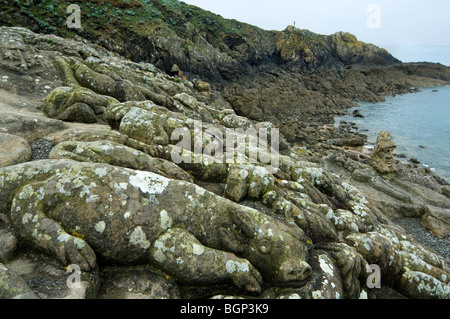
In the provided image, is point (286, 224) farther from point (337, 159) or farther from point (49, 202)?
point (337, 159)

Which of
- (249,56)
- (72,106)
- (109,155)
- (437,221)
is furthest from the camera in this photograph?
(249,56)

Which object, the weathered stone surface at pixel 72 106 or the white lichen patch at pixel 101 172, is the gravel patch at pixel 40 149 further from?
the white lichen patch at pixel 101 172

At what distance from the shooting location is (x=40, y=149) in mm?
11305

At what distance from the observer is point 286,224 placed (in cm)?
1023

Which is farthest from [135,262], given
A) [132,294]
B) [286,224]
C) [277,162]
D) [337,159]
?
[337,159]

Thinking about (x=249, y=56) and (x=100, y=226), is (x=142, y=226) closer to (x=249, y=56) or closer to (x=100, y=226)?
(x=100, y=226)

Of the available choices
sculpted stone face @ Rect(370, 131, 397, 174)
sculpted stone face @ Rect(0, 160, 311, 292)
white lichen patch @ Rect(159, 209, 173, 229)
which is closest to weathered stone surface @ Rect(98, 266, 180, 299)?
sculpted stone face @ Rect(0, 160, 311, 292)

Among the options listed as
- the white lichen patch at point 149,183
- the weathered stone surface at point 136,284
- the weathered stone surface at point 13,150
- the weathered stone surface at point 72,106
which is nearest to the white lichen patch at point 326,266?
the weathered stone surface at point 136,284

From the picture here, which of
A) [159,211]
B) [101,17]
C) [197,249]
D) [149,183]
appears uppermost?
[101,17]

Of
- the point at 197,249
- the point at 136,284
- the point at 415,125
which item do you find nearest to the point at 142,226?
the point at 136,284

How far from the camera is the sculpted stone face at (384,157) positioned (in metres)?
30.9

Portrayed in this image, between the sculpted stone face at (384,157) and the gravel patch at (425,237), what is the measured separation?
356 inches

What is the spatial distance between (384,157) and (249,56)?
266ft
